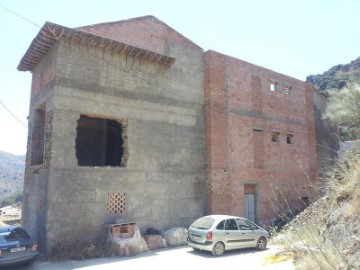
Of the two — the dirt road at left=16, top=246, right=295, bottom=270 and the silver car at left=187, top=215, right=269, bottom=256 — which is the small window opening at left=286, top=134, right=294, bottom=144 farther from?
the dirt road at left=16, top=246, right=295, bottom=270

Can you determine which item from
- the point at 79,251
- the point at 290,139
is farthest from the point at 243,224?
the point at 290,139

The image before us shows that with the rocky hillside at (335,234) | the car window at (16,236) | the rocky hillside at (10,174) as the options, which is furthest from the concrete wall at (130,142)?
the rocky hillside at (10,174)

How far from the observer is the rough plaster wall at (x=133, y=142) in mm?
12430

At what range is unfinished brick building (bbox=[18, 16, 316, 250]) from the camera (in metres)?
12.7

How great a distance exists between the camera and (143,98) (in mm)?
14945

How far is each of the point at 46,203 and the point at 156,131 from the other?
226 inches

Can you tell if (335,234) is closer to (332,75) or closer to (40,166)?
(40,166)

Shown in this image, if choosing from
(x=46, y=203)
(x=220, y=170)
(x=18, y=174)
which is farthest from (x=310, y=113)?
(x=18, y=174)

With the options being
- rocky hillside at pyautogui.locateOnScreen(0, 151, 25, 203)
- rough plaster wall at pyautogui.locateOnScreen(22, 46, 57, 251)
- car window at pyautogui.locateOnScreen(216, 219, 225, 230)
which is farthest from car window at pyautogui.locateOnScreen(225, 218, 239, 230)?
rocky hillside at pyautogui.locateOnScreen(0, 151, 25, 203)

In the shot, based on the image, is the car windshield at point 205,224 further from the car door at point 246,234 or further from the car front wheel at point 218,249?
the car door at point 246,234

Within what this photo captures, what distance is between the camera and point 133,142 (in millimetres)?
14328

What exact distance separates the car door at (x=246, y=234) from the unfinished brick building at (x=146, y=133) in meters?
2.83

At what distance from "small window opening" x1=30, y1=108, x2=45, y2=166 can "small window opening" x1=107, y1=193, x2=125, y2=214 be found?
503 centimetres

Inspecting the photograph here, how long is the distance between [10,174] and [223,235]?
99882 mm
